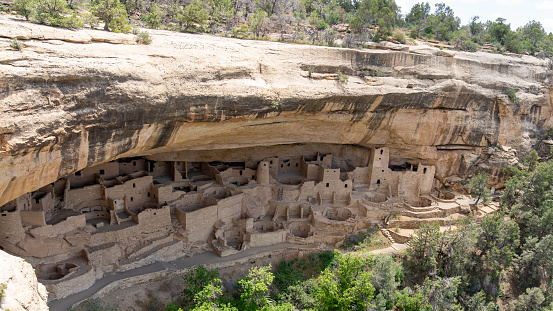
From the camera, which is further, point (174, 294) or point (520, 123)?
point (520, 123)

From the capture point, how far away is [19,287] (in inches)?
238

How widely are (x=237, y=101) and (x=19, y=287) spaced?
34.3 ft

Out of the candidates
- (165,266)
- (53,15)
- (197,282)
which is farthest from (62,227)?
(53,15)

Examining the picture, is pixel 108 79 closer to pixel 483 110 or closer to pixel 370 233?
pixel 370 233

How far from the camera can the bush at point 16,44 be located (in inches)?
427

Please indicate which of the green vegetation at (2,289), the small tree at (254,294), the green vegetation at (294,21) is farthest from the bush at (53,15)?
the small tree at (254,294)

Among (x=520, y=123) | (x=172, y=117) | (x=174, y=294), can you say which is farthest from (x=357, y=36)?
(x=174, y=294)

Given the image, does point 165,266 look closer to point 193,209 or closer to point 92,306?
point 193,209

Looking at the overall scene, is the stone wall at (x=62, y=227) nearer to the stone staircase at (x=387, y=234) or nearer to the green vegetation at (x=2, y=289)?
the green vegetation at (x=2, y=289)

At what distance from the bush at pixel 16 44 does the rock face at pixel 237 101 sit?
0.19 m

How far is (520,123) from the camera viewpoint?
23125 millimetres

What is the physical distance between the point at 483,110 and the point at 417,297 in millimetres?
12149

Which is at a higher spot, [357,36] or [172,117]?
[357,36]

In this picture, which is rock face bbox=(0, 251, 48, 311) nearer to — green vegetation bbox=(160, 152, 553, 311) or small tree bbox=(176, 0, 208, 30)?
green vegetation bbox=(160, 152, 553, 311)
